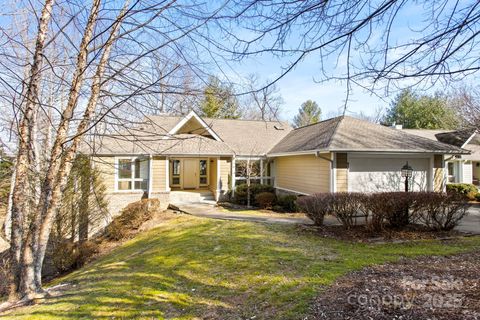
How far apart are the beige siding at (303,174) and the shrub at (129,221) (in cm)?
756

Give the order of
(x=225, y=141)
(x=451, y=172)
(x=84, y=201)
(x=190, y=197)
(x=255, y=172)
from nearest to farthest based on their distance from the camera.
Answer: (x=84, y=201)
(x=190, y=197)
(x=255, y=172)
(x=225, y=141)
(x=451, y=172)

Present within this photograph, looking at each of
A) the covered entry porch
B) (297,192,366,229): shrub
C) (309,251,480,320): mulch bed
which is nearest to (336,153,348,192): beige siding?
(297,192,366,229): shrub

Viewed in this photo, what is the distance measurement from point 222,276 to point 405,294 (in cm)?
304

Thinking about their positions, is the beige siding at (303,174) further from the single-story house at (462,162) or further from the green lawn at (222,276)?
the single-story house at (462,162)

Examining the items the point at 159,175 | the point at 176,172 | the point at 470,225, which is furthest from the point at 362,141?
the point at 176,172

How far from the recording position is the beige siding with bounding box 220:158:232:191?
17.6 metres

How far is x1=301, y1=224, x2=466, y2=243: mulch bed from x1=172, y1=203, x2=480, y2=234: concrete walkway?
118cm

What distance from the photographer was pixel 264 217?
12.4 meters

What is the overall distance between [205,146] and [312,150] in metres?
6.57

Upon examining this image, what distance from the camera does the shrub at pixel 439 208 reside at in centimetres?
820

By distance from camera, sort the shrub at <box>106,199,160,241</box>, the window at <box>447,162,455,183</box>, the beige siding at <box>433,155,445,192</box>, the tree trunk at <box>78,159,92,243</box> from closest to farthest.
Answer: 1. the tree trunk at <box>78,159,92,243</box>
2. the shrub at <box>106,199,160,241</box>
3. the beige siding at <box>433,155,445,192</box>
4. the window at <box>447,162,455,183</box>

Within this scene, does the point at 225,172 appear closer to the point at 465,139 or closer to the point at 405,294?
the point at 405,294

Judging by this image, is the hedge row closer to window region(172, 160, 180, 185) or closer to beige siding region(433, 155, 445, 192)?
beige siding region(433, 155, 445, 192)

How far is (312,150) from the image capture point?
45.2 ft
